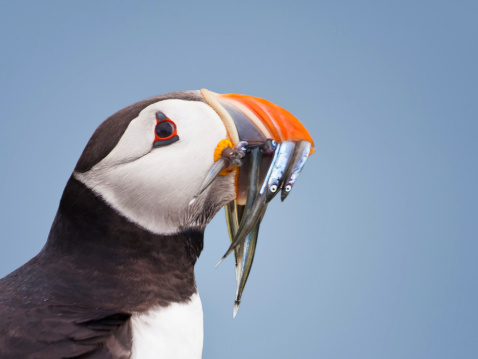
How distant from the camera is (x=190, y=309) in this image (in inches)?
61.1

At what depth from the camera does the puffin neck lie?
1.50 metres

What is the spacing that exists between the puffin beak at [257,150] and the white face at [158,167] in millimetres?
35

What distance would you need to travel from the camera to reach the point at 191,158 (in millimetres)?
1476

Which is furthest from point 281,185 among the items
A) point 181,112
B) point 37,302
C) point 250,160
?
point 37,302

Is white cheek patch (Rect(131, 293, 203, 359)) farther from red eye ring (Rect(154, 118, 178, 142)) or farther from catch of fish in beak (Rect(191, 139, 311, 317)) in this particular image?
red eye ring (Rect(154, 118, 178, 142))

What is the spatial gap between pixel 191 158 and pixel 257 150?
6.1 inches

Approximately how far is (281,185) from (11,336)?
0.66 meters

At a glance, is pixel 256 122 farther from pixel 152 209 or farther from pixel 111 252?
pixel 111 252

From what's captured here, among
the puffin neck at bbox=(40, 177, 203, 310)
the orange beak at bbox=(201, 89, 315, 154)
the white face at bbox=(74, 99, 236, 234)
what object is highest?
the orange beak at bbox=(201, 89, 315, 154)

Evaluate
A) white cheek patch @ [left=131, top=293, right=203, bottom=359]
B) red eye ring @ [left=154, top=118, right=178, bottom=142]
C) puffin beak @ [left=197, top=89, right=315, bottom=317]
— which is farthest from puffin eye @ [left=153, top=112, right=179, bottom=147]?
white cheek patch @ [left=131, top=293, right=203, bottom=359]

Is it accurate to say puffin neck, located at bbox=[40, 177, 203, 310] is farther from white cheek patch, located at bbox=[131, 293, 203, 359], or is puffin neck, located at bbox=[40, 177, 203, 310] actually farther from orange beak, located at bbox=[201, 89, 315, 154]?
orange beak, located at bbox=[201, 89, 315, 154]

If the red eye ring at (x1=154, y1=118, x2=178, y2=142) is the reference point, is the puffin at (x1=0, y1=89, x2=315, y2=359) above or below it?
below

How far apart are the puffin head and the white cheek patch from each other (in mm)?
183

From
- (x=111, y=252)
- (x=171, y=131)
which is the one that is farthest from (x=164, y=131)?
(x=111, y=252)
